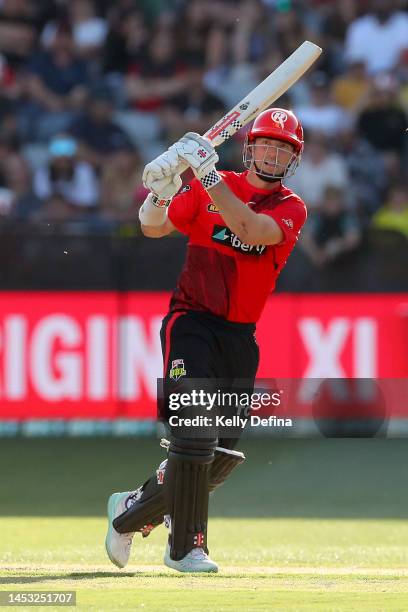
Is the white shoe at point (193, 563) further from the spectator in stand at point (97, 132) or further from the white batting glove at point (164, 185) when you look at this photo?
the spectator in stand at point (97, 132)

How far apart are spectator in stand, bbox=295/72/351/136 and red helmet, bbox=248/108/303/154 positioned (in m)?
7.70

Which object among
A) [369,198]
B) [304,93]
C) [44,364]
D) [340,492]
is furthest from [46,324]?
[304,93]

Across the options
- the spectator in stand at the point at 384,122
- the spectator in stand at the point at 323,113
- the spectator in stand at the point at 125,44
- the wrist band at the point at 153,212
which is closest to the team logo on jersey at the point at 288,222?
the wrist band at the point at 153,212

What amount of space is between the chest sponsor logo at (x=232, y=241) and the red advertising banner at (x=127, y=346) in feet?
15.8

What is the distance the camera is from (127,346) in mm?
11086

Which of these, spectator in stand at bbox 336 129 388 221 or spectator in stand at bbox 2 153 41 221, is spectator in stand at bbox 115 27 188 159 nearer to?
spectator in stand at bbox 2 153 41 221

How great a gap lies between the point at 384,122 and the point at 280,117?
804 cm

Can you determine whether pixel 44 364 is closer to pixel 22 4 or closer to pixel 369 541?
pixel 369 541

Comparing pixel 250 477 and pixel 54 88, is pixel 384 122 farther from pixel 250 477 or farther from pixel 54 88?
pixel 250 477

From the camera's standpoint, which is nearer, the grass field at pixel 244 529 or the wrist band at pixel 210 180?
the grass field at pixel 244 529

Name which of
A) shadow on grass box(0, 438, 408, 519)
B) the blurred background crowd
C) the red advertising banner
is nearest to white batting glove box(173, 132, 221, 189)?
shadow on grass box(0, 438, 408, 519)

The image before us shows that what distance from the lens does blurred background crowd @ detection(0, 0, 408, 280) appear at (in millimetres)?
13570

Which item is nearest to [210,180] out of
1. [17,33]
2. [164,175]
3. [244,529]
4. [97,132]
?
[164,175]

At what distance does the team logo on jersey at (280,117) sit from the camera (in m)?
6.25
